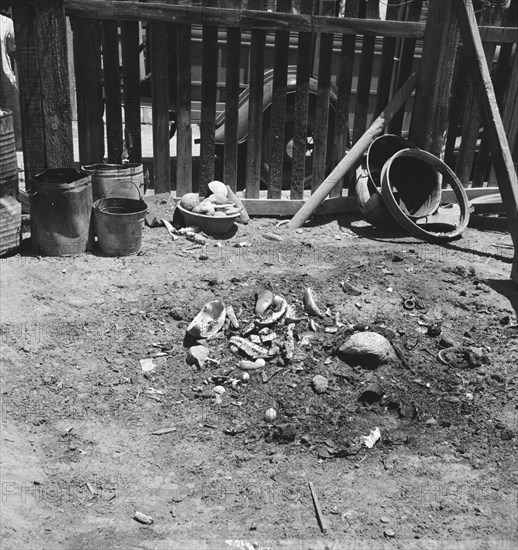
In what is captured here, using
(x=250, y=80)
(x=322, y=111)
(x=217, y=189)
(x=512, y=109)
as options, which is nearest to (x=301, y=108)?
(x=322, y=111)

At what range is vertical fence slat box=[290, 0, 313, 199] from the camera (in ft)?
21.1

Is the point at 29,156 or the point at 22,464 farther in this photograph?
the point at 29,156

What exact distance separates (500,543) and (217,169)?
17.3ft

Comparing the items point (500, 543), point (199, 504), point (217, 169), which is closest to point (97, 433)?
point (199, 504)

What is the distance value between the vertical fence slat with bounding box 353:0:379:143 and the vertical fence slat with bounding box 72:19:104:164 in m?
2.46

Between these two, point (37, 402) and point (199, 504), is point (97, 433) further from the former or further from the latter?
point (199, 504)

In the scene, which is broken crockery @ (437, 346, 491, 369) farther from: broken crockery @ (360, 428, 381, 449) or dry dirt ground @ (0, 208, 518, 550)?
broken crockery @ (360, 428, 381, 449)

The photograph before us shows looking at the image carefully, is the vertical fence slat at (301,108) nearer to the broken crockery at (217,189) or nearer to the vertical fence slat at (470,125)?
the broken crockery at (217,189)

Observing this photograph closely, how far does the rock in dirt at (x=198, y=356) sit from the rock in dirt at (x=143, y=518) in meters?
1.25

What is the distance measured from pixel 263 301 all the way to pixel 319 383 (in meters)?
0.82

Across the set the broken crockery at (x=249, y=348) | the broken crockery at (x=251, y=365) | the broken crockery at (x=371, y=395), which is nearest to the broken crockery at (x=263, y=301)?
the broken crockery at (x=249, y=348)

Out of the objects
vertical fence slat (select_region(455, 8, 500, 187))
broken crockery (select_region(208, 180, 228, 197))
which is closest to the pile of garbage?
broken crockery (select_region(208, 180, 228, 197))

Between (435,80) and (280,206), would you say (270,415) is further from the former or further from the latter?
(435,80)

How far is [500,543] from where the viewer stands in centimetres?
317
